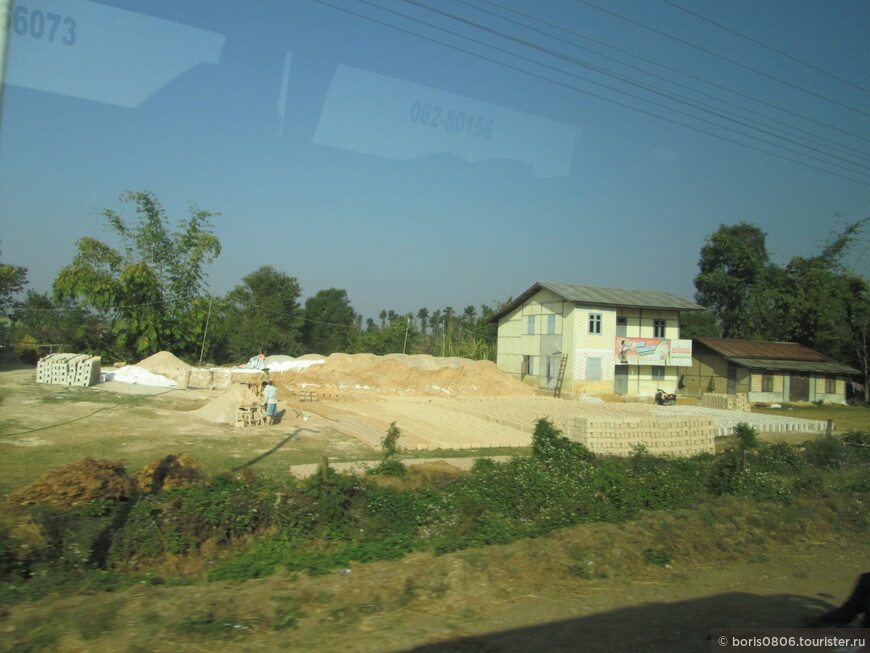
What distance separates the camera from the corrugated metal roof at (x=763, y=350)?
3934 centimetres

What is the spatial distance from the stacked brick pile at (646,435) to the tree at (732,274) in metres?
41.0

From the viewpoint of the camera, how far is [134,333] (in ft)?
123

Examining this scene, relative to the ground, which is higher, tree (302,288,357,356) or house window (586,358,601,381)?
tree (302,288,357,356)

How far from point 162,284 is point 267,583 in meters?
37.9

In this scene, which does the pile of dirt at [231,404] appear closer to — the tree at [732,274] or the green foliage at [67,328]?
the green foliage at [67,328]

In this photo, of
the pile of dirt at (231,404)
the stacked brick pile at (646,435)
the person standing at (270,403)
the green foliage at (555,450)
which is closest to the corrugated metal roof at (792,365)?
the stacked brick pile at (646,435)

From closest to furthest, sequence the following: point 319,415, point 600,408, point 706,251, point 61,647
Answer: point 61,647, point 319,415, point 600,408, point 706,251

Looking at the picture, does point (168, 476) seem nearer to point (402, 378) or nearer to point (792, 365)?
point (402, 378)

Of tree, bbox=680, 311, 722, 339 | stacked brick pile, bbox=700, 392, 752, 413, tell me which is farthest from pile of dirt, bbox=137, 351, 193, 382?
tree, bbox=680, 311, 722, 339

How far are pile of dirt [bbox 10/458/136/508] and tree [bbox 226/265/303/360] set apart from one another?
34.6 metres

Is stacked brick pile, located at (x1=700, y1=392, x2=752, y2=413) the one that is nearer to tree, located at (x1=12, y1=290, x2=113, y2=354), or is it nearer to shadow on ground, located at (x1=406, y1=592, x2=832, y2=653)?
shadow on ground, located at (x1=406, y1=592, x2=832, y2=653)

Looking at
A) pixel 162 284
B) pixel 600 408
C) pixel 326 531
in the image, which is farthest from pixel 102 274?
pixel 326 531

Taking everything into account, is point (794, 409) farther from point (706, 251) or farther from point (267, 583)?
point (267, 583)

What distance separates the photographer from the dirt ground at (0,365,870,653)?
4.45 m
